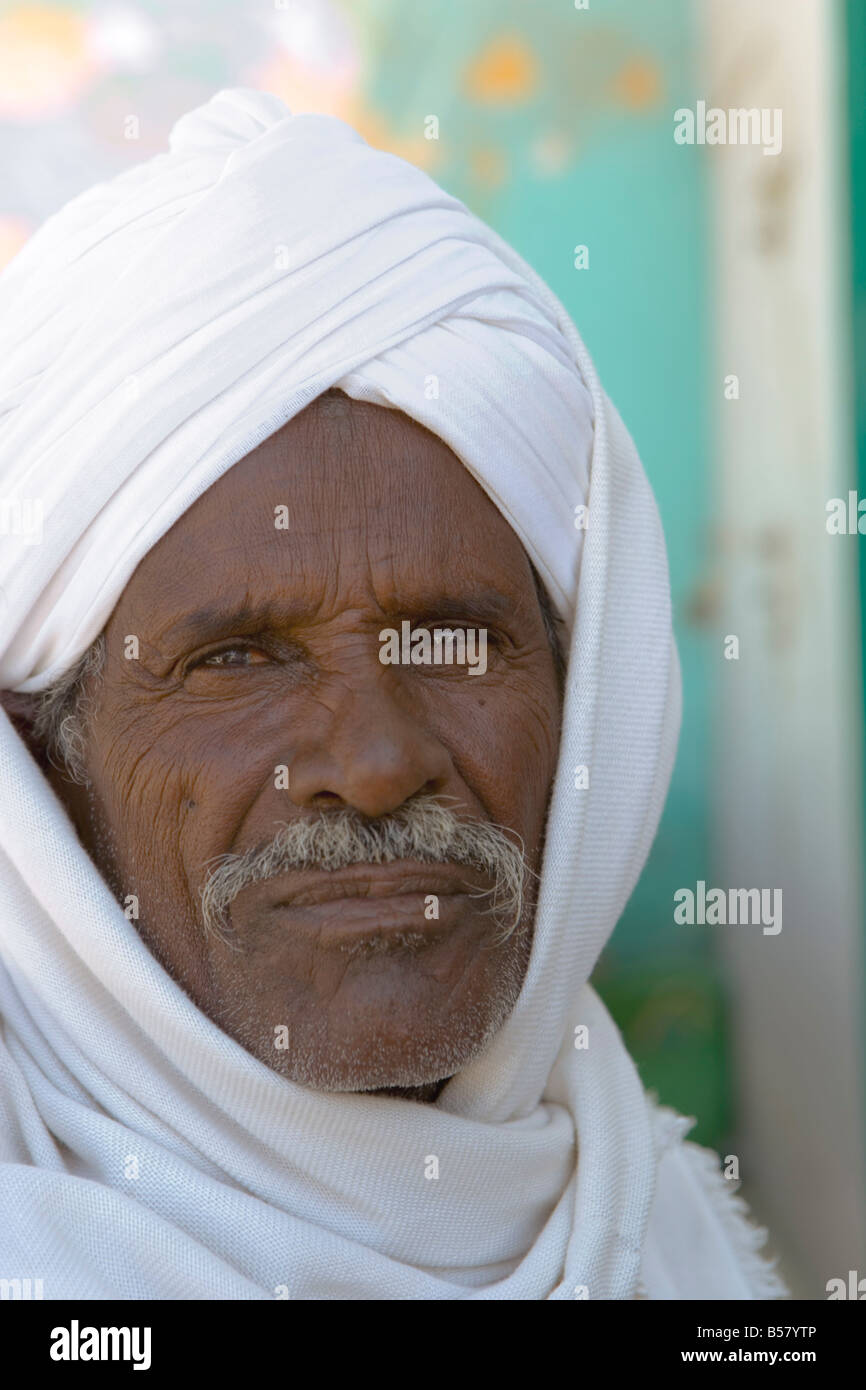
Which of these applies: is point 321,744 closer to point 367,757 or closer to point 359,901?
point 367,757

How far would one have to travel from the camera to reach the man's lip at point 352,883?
180 cm

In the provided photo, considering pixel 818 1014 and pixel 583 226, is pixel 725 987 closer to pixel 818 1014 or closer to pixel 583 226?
pixel 818 1014

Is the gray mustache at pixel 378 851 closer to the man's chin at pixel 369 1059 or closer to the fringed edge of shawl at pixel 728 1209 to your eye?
the man's chin at pixel 369 1059

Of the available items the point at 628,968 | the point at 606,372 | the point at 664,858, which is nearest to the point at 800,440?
the point at 606,372

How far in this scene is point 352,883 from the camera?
1804mm

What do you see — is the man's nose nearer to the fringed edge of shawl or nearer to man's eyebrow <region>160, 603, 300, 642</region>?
man's eyebrow <region>160, 603, 300, 642</region>

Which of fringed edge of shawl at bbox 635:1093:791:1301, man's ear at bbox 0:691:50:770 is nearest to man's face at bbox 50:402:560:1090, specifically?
man's ear at bbox 0:691:50:770

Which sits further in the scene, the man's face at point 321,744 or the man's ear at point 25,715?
the man's ear at point 25,715

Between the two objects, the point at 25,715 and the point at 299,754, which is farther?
the point at 25,715

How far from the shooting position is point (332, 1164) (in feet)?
6.05

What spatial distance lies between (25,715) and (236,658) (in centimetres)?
36

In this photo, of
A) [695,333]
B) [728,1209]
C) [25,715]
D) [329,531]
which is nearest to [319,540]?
[329,531]

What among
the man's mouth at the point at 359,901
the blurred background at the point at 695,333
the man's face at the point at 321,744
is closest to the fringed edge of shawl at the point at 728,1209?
the man's face at the point at 321,744

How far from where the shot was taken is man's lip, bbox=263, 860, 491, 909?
5.90 feet
